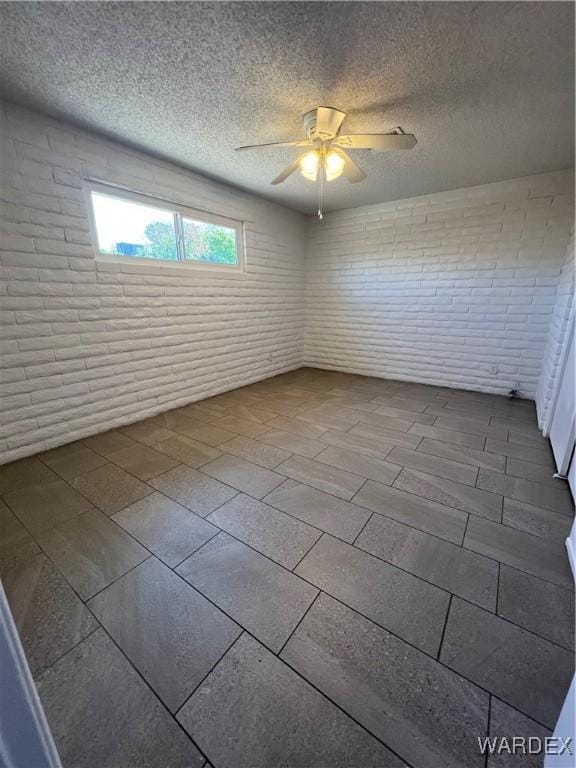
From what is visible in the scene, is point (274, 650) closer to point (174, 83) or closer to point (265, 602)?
point (265, 602)

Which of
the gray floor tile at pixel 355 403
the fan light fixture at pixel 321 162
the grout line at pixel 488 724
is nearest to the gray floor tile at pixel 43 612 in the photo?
the grout line at pixel 488 724

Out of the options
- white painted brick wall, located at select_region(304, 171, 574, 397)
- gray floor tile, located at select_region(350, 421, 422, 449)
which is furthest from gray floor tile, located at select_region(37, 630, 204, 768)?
white painted brick wall, located at select_region(304, 171, 574, 397)

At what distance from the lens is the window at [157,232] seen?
247 cm

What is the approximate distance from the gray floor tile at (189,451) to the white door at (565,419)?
2410 millimetres

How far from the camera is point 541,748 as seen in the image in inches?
33.1

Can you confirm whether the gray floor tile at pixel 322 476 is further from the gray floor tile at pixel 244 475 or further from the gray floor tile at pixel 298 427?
the gray floor tile at pixel 298 427

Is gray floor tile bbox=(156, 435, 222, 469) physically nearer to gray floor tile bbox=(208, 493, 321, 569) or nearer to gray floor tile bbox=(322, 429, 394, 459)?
gray floor tile bbox=(208, 493, 321, 569)

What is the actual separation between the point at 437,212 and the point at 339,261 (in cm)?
137

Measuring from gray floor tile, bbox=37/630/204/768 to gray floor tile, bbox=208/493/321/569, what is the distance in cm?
63

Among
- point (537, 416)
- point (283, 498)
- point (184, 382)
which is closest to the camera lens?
point (283, 498)

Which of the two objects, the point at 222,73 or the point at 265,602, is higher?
the point at 222,73

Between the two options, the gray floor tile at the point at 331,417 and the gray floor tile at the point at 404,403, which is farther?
the gray floor tile at the point at 404,403

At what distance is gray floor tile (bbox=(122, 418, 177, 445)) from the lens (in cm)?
254

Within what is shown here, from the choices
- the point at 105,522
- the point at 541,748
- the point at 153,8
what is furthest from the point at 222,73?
the point at 541,748
